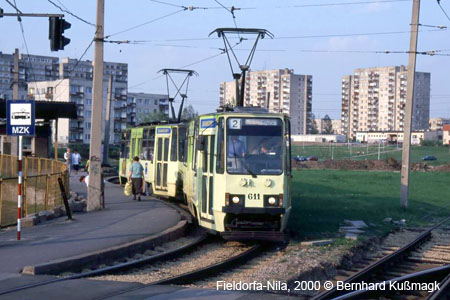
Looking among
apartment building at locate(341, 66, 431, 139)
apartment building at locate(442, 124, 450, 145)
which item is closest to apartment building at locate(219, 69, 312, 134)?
apartment building at locate(341, 66, 431, 139)

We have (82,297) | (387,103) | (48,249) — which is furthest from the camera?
(387,103)

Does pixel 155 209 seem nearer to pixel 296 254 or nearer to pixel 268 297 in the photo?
pixel 296 254

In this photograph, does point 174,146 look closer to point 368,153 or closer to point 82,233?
point 82,233

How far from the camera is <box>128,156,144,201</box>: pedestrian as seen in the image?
2409 cm

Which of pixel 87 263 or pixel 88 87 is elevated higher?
pixel 88 87

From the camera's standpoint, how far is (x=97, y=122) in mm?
20922

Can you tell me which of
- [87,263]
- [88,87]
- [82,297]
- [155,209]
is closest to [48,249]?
[87,263]

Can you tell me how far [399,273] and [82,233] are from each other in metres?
7.33

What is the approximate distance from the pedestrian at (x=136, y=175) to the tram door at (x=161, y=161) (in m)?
1.37

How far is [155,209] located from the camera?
2166cm

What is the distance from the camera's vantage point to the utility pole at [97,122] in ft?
68.1

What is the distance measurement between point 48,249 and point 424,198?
21699 millimetres

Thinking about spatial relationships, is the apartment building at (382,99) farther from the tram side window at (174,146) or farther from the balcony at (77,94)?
the tram side window at (174,146)

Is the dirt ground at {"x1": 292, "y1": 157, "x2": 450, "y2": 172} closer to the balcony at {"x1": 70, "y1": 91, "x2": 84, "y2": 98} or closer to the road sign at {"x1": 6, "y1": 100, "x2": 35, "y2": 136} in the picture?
the road sign at {"x1": 6, "y1": 100, "x2": 35, "y2": 136}
